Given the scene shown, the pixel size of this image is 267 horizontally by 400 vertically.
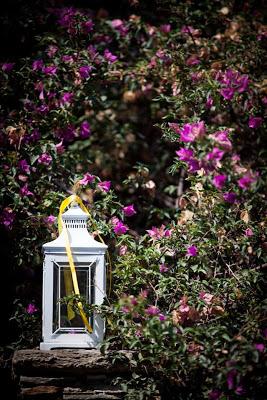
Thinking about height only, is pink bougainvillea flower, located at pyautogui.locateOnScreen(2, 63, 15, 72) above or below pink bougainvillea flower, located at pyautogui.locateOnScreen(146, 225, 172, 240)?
above

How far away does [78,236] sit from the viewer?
2.44m

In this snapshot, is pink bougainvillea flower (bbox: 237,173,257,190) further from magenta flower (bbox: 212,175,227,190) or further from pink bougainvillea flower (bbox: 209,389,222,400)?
pink bougainvillea flower (bbox: 209,389,222,400)

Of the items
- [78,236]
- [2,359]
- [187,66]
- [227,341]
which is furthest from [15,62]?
[227,341]

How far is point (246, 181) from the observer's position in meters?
2.13

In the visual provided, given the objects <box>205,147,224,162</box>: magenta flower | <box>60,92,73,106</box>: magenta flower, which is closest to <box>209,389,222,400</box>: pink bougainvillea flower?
<box>205,147,224,162</box>: magenta flower

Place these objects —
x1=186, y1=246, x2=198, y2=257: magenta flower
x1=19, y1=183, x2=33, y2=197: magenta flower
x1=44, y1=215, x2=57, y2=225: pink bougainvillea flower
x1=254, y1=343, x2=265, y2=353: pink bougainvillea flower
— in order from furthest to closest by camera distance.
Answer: x1=19, y1=183, x2=33, y2=197: magenta flower < x1=44, y1=215, x2=57, y2=225: pink bougainvillea flower < x1=186, y1=246, x2=198, y2=257: magenta flower < x1=254, y1=343, x2=265, y2=353: pink bougainvillea flower

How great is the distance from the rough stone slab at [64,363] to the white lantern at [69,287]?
0.21ft

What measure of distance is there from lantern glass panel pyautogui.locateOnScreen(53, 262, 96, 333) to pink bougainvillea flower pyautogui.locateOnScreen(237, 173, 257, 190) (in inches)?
27.6

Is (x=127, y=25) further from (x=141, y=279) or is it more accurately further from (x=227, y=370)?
(x=227, y=370)

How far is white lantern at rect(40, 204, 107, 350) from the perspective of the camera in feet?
7.84

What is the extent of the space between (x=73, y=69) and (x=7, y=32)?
546 mm

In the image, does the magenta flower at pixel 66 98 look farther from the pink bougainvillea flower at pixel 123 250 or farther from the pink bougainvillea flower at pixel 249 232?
the pink bougainvillea flower at pixel 249 232

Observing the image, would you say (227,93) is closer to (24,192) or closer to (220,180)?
(220,180)

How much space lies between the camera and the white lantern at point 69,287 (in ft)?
7.84
